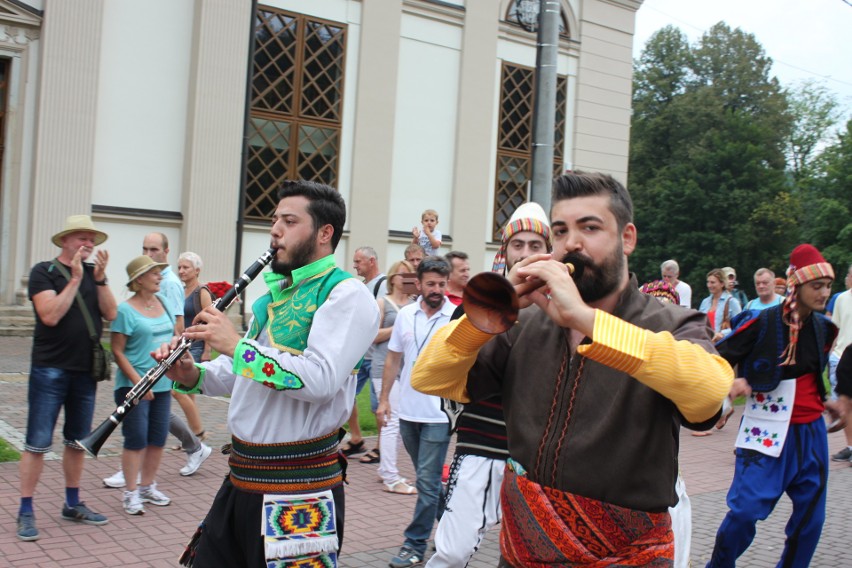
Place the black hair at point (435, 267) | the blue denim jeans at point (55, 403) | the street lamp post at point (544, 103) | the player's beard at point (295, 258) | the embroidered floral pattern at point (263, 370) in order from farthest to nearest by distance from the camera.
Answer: the street lamp post at point (544, 103) < the black hair at point (435, 267) < the blue denim jeans at point (55, 403) < the player's beard at point (295, 258) < the embroidered floral pattern at point (263, 370)

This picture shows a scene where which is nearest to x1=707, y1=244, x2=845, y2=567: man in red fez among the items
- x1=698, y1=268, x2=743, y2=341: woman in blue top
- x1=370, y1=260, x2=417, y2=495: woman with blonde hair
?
x1=370, y1=260, x2=417, y2=495: woman with blonde hair

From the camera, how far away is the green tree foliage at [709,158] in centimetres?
4194

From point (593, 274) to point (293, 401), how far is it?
1413 mm

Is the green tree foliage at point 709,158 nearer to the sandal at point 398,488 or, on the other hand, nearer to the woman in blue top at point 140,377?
the sandal at point 398,488

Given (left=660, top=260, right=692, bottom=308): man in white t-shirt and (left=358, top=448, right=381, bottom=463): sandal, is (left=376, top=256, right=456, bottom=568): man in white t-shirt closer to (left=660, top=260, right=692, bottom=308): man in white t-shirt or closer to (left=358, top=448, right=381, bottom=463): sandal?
(left=358, top=448, right=381, bottom=463): sandal

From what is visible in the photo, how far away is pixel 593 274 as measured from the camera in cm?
245

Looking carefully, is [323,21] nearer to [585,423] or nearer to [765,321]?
[765,321]

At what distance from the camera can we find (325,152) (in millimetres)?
16344

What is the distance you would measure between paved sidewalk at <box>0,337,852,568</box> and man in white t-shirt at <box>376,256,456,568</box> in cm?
33

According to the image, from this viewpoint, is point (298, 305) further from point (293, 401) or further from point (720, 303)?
point (720, 303)

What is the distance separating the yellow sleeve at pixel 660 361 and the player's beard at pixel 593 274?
10.9 inches

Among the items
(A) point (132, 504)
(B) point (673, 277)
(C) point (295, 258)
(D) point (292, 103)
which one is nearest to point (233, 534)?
(C) point (295, 258)

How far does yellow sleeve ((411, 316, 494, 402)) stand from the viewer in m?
2.41

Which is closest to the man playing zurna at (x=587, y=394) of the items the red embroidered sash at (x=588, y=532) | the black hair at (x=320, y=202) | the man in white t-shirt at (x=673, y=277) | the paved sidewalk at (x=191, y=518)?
the red embroidered sash at (x=588, y=532)
